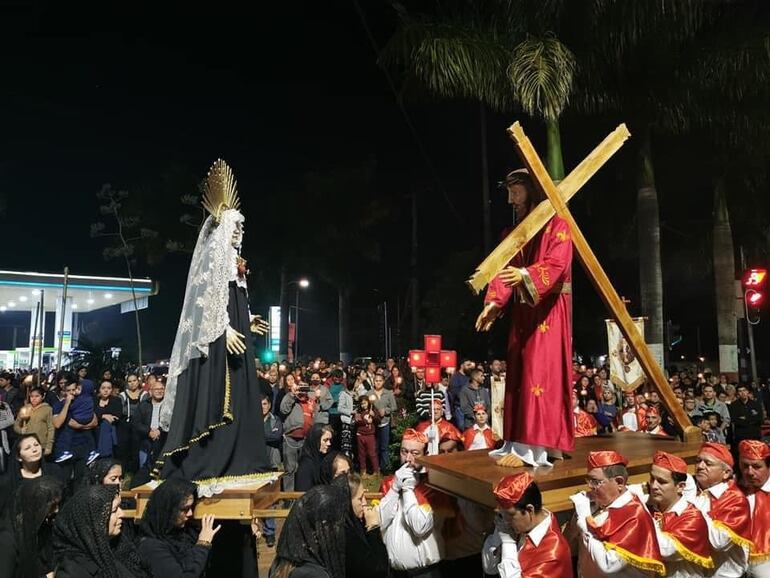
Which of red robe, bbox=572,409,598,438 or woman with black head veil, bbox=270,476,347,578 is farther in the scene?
red robe, bbox=572,409,598,438

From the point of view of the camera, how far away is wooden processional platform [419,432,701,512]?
360 centimetres

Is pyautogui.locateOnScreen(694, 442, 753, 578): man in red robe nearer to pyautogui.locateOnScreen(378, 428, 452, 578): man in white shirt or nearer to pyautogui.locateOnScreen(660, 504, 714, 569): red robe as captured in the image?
pyautogui.locateOnScreen(660, 504, 714, 569): red robe

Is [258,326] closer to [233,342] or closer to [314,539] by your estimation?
[233,342]

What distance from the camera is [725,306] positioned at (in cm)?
1750

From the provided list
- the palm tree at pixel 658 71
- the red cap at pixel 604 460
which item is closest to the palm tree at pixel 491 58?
the palm tree at pixel 658 71

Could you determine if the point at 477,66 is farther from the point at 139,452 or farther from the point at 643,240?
the point at 139,452

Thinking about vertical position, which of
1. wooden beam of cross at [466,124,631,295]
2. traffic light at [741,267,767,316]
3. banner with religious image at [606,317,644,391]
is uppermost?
traffic light at [741,267,767,316]

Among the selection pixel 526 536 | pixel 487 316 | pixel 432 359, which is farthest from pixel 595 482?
pixel 432 359

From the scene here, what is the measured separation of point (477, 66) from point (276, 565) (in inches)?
468

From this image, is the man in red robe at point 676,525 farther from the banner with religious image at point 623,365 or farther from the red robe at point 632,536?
the banner with religious image at point 623,365

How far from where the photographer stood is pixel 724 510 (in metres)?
3.85

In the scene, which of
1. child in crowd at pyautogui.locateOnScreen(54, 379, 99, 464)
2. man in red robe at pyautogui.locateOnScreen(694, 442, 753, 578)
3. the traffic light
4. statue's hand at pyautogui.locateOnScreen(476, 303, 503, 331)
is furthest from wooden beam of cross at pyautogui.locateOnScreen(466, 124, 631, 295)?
the traffic light

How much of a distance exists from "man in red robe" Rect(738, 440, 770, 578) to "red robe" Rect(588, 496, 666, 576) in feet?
3.89

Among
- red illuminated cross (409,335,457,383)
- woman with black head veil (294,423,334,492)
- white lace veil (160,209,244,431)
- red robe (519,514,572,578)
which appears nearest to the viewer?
red robe (519,514,572,578)
